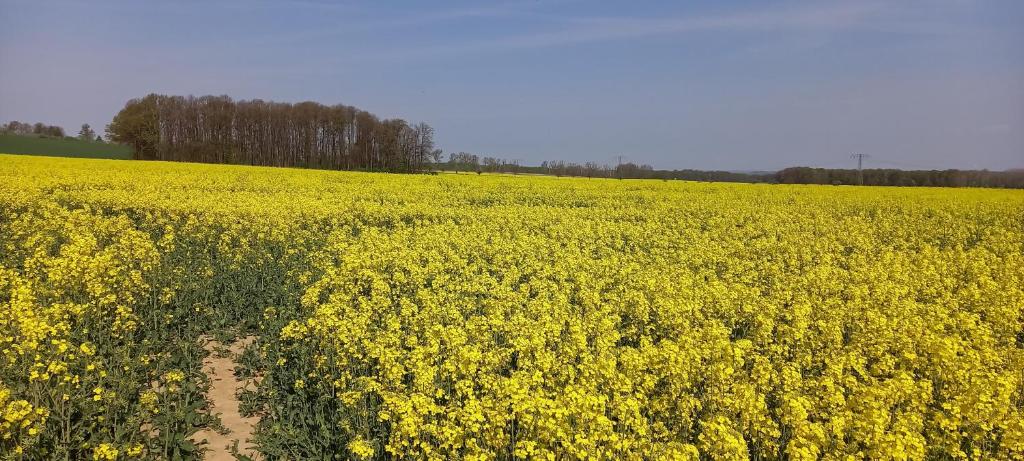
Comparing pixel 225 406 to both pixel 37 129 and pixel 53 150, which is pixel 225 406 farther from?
pixel 37 129

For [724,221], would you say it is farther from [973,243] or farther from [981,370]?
[981,370]

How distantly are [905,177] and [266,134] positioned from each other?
8631 centimetres

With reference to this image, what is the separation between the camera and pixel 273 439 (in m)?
6.47

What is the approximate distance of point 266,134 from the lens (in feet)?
278

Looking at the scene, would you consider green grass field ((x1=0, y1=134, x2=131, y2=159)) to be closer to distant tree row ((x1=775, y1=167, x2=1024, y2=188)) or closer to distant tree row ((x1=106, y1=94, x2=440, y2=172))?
distant tree row ((x1=106, y1=94, x2=440, y2=172))

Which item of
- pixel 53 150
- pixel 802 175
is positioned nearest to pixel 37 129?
pixel 53 150

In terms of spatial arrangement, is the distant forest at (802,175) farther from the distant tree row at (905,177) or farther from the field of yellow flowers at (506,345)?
the field of yellow flowers at (506,345)

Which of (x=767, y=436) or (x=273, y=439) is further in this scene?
(x=273, y=439)

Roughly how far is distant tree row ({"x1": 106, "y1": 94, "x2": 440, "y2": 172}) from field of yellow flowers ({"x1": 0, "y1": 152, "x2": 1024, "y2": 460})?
221 feet

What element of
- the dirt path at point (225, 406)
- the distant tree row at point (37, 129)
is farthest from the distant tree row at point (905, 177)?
the distant tree row at point (37, 129)

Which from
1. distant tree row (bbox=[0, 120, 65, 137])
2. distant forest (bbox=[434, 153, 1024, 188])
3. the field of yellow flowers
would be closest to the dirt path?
the field of yellow flowers

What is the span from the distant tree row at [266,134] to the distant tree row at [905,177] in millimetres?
49884

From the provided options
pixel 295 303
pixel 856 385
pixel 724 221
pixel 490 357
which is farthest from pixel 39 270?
pixel 724 221

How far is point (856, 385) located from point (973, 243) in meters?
18.7
